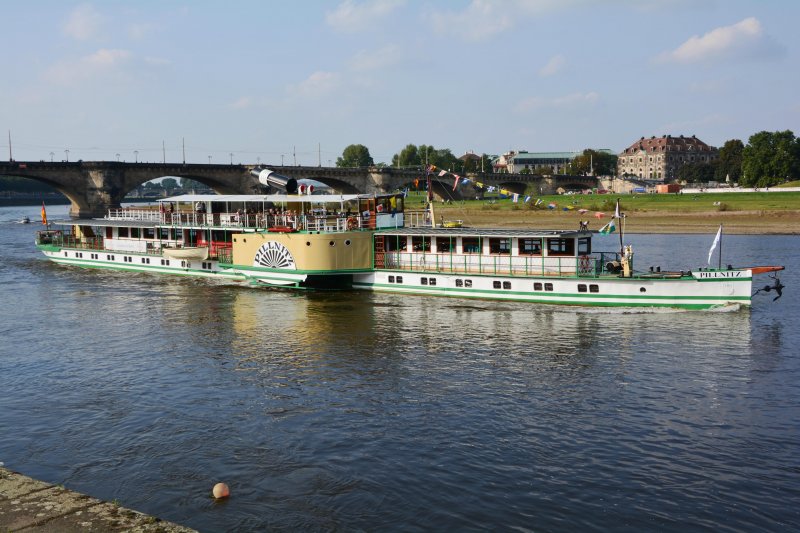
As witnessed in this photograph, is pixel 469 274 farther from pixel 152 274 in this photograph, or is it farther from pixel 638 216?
pixel 638 216

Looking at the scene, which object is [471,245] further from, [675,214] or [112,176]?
[112,176]

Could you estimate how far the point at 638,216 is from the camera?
11781 cm

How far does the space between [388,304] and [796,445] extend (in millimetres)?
27994

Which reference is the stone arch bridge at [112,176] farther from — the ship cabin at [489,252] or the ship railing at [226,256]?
the ship cabin at [489,252]

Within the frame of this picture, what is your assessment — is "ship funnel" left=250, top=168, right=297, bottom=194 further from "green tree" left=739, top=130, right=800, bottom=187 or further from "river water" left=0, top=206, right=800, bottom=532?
"green tree" left=739, top=130, right=800, bottom=187

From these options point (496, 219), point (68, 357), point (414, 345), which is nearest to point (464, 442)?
point (414, 345)

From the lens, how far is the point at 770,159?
174375 mm

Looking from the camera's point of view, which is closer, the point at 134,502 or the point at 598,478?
the point at 134,502

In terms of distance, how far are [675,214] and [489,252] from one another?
79423 mm

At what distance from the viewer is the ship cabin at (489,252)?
4444 centimetres

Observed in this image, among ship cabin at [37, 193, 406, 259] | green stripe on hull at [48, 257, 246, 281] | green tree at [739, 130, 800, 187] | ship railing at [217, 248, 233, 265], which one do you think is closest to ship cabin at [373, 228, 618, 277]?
ship cabin at [37, 193, 406, 259]

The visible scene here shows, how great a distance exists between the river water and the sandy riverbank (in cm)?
6045

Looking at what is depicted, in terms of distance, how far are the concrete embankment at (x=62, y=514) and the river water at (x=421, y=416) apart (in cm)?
235

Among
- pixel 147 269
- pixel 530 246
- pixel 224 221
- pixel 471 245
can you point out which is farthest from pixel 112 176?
pixel 530 246
